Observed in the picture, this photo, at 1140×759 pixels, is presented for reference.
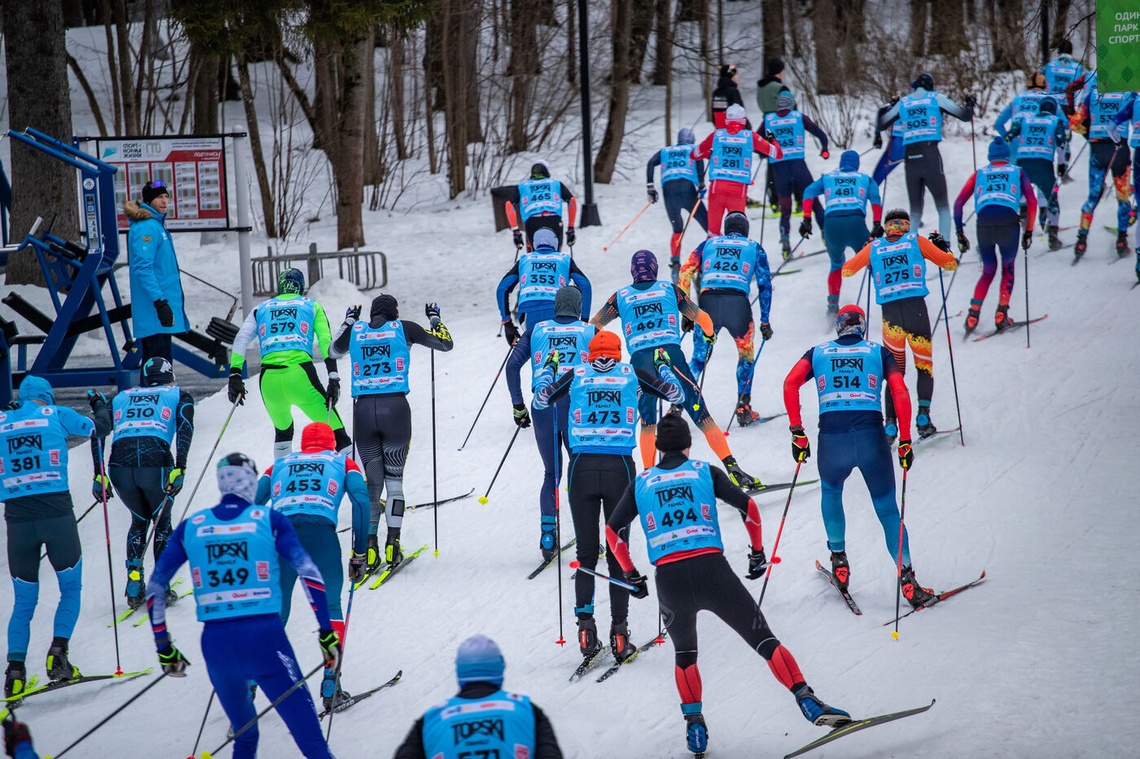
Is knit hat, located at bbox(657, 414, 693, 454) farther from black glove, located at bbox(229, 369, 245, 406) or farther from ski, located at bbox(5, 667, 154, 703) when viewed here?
black glove, located at bbox(229, 369, 245, 406)

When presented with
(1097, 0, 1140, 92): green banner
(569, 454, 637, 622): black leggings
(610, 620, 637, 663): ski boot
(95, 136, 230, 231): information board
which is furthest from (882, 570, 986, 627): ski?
(95, 136, 230, 231): information board

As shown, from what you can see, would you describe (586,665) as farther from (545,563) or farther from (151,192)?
(151,192)

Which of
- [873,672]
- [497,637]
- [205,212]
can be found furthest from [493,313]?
[873,672]

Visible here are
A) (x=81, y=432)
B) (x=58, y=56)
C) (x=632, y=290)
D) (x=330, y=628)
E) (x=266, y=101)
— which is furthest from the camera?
(x=266, y=101)

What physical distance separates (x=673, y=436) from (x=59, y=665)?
14.4 ft

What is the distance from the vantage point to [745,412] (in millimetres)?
10727

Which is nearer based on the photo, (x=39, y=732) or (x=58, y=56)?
(x=39, y=732)

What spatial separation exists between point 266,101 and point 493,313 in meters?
18.7

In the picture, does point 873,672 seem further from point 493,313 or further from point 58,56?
point 58,56

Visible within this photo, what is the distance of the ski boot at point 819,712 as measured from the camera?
219 inches

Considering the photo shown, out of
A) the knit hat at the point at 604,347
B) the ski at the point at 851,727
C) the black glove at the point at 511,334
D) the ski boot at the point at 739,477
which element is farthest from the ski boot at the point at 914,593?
the black glove at the point at 511,334

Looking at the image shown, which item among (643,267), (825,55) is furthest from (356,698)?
(825,55)

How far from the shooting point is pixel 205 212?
14031mm

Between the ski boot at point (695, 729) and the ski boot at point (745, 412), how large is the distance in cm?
511
